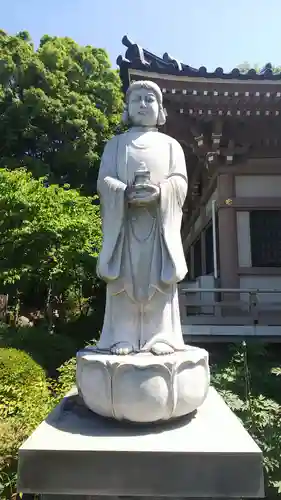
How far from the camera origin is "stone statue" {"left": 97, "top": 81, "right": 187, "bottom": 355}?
2.71 m

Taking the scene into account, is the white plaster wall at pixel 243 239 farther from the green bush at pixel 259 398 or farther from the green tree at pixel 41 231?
the green tree at pixel 41 231

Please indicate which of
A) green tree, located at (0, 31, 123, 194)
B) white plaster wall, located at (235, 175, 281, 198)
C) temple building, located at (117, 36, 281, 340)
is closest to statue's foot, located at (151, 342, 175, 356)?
temple building, located at (117, 36, 281, 340)

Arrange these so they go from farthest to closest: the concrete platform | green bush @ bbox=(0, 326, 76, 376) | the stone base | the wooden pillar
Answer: green bush @ bbox=(0, 326, 76, 376)
the wooden pillar
the stone base
the concrete platform

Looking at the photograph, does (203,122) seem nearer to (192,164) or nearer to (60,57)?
(192,164)

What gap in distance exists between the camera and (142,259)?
279 centimetres

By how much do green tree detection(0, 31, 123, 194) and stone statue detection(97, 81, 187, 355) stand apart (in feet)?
37.9

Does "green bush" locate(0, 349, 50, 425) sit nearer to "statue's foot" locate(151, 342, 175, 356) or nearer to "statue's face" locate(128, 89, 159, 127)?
"statue's foot" locate(151, 342, 175, 356)

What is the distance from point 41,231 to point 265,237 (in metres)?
4.79

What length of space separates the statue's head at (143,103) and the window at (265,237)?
4.54m

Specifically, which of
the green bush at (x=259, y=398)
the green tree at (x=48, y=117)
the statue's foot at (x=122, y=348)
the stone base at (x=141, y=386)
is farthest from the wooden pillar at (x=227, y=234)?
the green tree at (x=48, y=117)

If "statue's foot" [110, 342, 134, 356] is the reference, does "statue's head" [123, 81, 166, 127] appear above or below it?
above

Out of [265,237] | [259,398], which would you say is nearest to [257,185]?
[265,237]

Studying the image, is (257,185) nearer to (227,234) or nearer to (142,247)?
(227,234)

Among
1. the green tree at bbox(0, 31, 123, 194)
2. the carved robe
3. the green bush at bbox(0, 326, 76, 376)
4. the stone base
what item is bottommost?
the green bush at bbox(0, 326, 76, 376)
